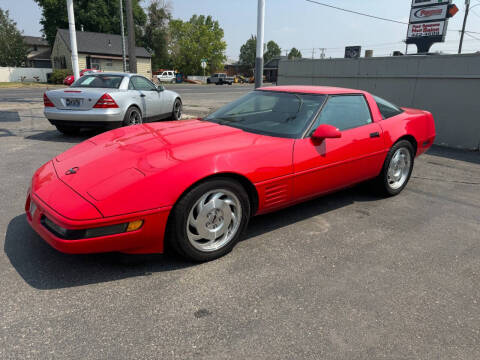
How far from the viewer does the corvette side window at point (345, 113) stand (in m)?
3.61

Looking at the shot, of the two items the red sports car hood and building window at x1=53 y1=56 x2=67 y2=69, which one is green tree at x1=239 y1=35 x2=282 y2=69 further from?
the red sports car hood

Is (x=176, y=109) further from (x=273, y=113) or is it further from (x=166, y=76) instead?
(x=166, y=76)

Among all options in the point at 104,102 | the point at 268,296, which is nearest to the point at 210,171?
the point at 268,296

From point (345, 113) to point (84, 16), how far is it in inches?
A: 2338

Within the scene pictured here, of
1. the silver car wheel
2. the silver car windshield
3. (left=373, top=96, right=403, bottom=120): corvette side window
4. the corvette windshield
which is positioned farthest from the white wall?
(left=373, top=96, right=403, bottom=120): corvette side window

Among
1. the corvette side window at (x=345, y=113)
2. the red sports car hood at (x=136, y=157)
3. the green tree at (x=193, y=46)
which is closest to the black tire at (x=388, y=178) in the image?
the corvette side window at (x=345, y=113)

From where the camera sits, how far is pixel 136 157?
2.78 m

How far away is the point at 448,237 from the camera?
3447 millimetres

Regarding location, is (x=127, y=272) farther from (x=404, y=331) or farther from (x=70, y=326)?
(x=404, y=331)

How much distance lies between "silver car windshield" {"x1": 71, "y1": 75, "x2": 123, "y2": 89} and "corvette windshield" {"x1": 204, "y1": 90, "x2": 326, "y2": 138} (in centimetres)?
458

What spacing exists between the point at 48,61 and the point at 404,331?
7369 centimetres

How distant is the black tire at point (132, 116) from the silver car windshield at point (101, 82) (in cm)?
59

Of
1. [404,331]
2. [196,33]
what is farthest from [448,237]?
[196,33]

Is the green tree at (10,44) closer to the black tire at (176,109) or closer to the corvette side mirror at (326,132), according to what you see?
the black tire at (176,109)
